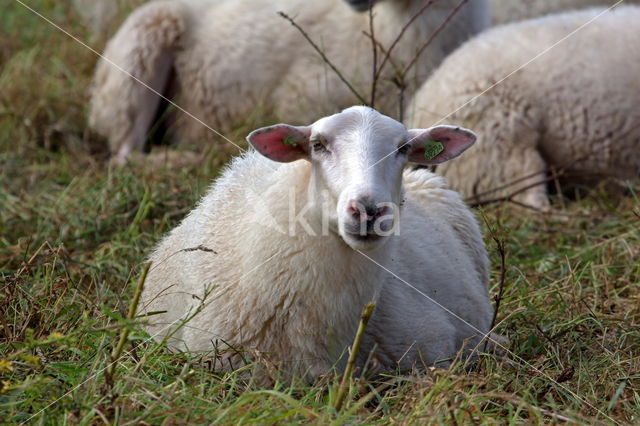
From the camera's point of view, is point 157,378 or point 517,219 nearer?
point 157,378

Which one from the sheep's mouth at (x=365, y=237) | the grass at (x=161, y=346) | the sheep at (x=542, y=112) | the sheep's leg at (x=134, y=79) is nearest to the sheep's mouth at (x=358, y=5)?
the sheep at (x=542, y=112)

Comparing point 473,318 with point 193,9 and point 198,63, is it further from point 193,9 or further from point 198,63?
point 193,9

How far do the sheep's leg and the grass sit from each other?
20 cm

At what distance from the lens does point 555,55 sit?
567cm

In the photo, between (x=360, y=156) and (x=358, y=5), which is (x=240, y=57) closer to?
(x=358, y=5)

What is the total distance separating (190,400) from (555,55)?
3.76m

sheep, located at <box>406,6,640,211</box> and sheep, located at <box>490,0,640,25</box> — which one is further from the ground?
sheep, located at <box>490,0,640,25</box>

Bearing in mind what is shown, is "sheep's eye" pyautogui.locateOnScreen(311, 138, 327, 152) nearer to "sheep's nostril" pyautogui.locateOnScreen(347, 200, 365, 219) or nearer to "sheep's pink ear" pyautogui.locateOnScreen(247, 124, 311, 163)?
"sheep's pink ear" pyautogui.locateOnScreen(247, 124, 311, 163)

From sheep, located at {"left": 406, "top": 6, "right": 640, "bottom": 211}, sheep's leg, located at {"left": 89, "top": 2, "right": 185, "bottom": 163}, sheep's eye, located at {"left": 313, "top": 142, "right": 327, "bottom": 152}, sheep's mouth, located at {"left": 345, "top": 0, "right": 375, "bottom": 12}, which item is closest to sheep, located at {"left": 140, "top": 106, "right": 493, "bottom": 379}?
sheep's eye, located at {"left": 313, "top": 142, "right": 327, "bottom": 152}

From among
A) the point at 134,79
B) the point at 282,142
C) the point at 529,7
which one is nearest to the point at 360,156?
the point at 282,142

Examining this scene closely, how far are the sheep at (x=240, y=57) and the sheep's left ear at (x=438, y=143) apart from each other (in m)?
3.01

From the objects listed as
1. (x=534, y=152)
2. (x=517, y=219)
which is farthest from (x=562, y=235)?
(x=534, y=152)

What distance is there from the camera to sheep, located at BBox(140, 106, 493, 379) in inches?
115

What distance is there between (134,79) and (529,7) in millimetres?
3459
